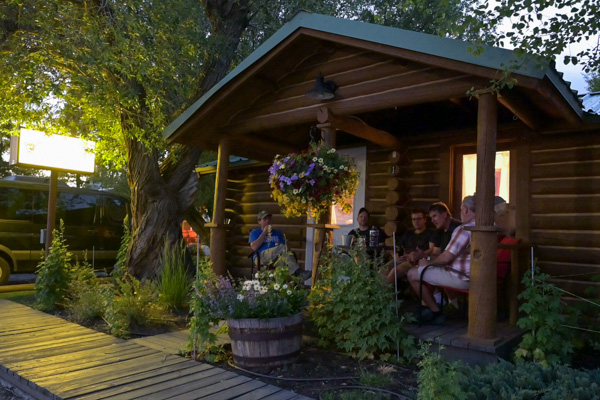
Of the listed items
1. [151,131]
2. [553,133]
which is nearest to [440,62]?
[553,133]

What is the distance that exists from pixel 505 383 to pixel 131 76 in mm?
6476

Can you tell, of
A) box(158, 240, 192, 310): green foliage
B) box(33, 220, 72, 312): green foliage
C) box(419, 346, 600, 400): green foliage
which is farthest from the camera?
box(33, 220, 72, 312): green foliage

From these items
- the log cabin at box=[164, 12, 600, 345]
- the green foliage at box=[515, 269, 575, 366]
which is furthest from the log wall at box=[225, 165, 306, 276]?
the green foliage at box=[515, 269, 575, 366]

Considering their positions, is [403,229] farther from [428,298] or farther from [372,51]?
[372,51]

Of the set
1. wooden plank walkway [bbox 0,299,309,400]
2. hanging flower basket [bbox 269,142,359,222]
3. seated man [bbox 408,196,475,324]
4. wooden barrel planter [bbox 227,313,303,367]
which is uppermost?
hanging flower basket [bbox 269,142,359,222]

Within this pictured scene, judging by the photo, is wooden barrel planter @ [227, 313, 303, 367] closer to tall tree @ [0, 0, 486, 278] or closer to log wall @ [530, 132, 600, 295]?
log wall @ [530, 132, 600, 295]

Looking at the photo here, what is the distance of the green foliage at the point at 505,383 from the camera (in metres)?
2.73

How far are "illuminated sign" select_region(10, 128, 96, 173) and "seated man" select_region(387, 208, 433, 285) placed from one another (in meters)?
5.77

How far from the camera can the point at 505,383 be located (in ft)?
9.57

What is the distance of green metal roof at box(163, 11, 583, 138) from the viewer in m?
3.81

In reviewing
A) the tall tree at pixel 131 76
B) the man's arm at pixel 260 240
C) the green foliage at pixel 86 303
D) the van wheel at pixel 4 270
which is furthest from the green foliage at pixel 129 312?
the van wheel at pixel 4 270

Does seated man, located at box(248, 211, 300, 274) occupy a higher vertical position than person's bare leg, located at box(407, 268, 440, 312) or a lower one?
higher

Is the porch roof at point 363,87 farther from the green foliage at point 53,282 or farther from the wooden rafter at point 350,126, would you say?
the green foliage at point 53,282

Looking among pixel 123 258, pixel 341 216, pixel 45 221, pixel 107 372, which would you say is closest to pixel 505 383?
pixel 107 372
